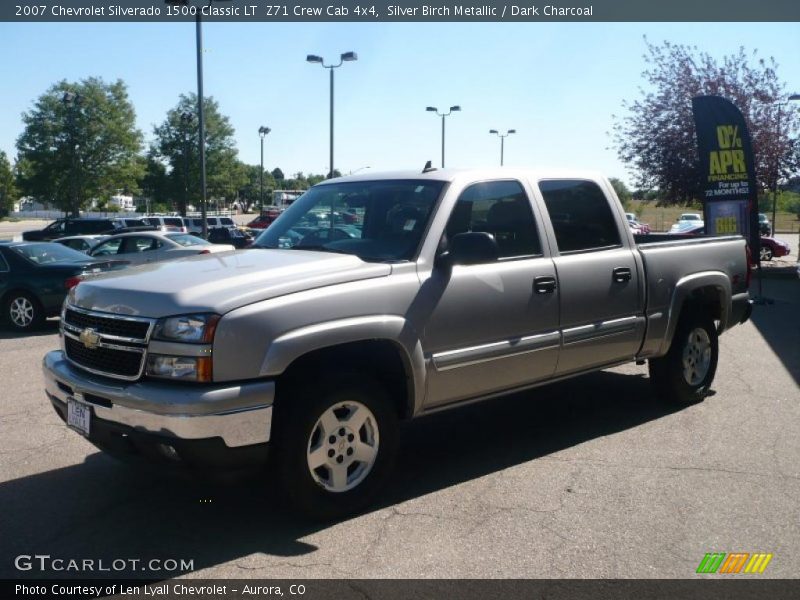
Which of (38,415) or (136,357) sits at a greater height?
(136,357)

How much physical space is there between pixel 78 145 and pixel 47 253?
113 feet

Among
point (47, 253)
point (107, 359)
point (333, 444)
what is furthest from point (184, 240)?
point (333, 444)

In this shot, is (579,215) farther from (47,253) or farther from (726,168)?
(726,168)

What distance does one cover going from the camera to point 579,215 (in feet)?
19.0

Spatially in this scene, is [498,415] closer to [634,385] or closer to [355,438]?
[634,385]

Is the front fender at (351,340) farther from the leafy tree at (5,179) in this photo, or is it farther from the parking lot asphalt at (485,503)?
the leafy tree at (5,179)

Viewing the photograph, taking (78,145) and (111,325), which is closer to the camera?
(111,325)

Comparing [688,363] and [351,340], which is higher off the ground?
[351,340]

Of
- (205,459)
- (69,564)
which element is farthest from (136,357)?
(69,564)

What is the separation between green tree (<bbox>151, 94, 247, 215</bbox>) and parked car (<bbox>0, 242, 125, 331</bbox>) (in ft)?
118

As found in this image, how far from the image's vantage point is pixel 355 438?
4.37m

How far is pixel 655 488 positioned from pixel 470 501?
119 cm

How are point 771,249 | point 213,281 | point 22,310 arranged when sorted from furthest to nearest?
point 771,249 → point 22,310 → point 213,281

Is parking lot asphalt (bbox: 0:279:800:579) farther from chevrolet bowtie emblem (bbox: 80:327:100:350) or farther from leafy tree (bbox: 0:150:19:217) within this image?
leafy tree (bbox: 0:150:19:217)
